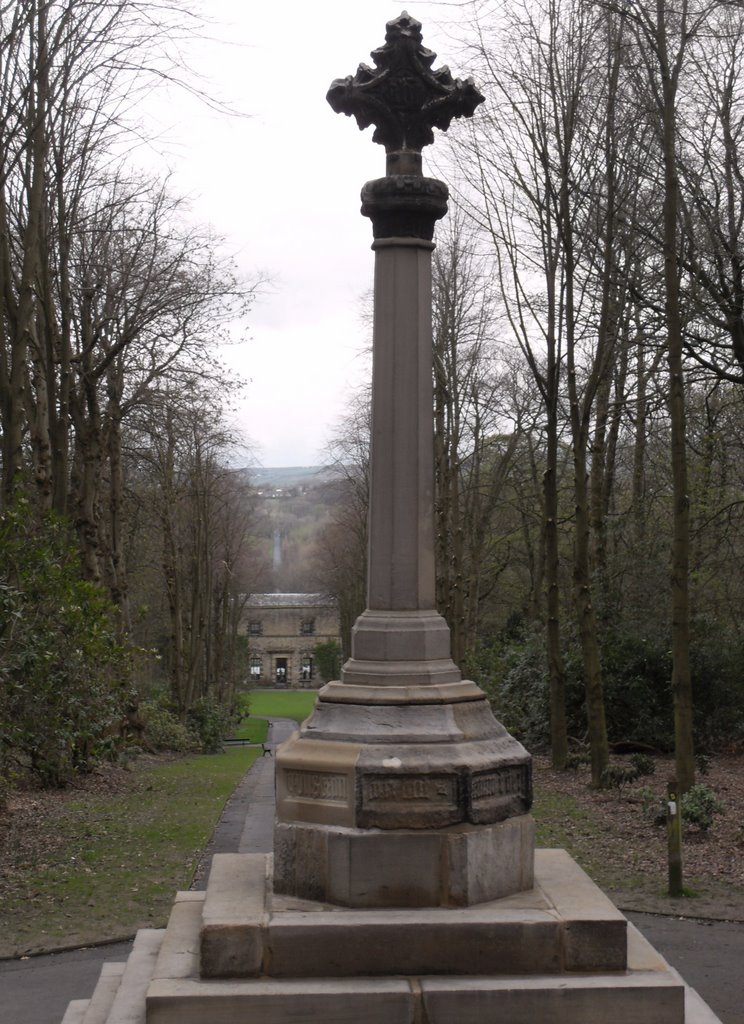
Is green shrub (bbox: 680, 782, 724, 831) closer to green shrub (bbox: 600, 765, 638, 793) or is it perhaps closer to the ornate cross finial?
green shrub (bbox: 600, 765, 638, 793)

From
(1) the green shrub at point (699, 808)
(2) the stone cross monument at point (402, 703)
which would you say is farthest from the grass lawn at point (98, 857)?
(1) the green shrub at point (699, 808)

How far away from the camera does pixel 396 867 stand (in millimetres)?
5734

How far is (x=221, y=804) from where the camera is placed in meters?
16.8

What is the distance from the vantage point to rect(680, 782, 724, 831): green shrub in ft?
38.3

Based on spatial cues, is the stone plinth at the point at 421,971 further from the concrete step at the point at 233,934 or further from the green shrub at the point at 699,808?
the green shrub at the point at 699,808

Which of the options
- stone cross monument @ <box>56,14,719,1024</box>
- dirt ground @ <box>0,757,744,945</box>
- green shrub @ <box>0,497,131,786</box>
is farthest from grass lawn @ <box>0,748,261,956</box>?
stone cross monument @ <box>56,14,719,1024</box>

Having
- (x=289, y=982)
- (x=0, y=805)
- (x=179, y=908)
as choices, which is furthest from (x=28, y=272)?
(x=289, y=982)

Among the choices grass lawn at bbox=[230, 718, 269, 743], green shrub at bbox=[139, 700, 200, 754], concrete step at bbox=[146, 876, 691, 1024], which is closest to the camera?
concrete step at bbox=[146, 876, 691, 1024]

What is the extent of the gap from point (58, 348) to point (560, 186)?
905 cm

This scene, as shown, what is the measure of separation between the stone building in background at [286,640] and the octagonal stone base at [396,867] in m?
84.3

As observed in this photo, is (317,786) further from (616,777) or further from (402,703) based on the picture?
(616,777)

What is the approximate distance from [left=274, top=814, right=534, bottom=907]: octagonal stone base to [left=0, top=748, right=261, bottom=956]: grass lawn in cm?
347

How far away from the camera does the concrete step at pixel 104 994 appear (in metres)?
5.73

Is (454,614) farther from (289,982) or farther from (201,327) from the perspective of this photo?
(289,982)
